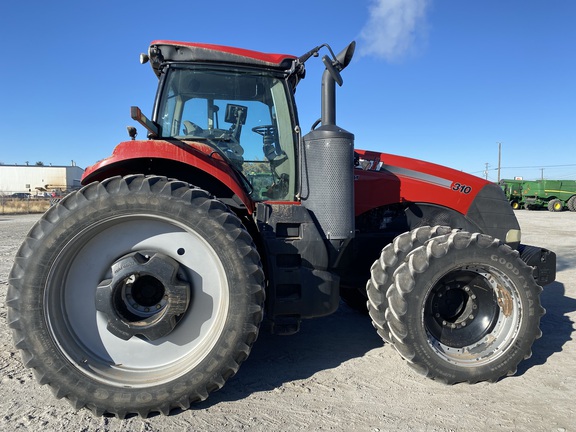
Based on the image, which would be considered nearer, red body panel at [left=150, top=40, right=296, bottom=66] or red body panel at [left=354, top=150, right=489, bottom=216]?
red body panel at [left=150, top=40, right=296, bottom=66]

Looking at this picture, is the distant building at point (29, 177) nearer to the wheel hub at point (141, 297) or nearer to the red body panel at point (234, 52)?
the red body panel at point (234, 52)

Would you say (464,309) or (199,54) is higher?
(199,54)

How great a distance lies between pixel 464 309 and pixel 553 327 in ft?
5.31

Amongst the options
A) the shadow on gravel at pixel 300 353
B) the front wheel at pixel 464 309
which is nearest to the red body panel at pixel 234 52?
the front wheel at pixel 464 309

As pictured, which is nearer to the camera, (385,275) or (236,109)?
(385,275)

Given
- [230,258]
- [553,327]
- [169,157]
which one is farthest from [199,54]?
[553,327]

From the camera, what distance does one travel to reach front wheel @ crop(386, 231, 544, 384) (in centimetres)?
264

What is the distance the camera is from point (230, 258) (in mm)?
2361

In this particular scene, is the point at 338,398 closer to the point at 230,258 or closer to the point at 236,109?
the point at 230,258

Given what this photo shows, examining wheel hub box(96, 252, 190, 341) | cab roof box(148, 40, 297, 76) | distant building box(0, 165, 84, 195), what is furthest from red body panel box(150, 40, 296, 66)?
distant building box(0, 165, 84, 195)

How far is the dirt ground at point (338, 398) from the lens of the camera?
221 cm

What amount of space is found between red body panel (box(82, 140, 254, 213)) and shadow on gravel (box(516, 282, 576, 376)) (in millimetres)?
2605

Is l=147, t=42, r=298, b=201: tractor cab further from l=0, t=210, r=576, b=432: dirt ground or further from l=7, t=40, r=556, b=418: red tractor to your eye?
l=0, t=210, r=576, b=432: dirt ground

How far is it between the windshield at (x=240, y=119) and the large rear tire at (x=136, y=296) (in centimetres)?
69
